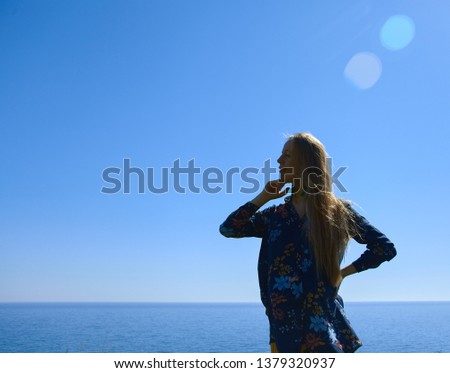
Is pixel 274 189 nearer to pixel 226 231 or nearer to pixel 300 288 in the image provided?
pixel 226 231

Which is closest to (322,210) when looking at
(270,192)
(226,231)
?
(270,192)

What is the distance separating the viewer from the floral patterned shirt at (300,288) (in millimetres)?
3271

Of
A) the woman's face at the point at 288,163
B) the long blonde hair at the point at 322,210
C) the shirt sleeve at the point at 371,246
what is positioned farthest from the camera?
the woman's face at the point at 288,163

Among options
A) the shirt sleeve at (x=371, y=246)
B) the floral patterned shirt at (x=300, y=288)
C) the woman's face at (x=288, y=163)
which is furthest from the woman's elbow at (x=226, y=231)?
the shirt sleeve at (x=371, y=246)

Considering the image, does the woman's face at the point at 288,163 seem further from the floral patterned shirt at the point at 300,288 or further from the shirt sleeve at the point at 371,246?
the shirt sleeve at the point at 371,246

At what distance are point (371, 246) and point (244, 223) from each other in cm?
110

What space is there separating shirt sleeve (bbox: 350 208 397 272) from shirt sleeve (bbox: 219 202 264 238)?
2.74 feet

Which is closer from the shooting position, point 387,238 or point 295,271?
point 295,271

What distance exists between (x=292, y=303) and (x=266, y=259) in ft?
1.66

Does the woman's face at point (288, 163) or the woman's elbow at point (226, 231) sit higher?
the woman's face at point (288, 163)

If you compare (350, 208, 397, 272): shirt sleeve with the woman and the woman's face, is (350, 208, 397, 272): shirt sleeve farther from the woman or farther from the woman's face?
the woman's face
